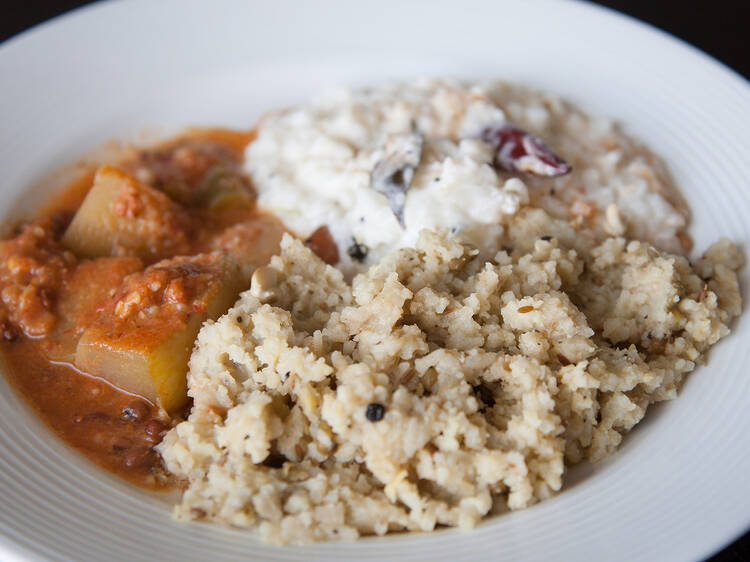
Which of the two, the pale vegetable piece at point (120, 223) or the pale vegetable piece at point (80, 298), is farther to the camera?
the pale vegetable piece at point (120, 223)

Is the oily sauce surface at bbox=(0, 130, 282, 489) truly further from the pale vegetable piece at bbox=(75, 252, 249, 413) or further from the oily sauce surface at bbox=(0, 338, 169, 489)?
the pale vegetable piece at bbox=(75, 252, 249, 413)

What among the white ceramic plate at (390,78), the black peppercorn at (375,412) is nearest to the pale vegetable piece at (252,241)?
the white ceramic plate at (390,78)

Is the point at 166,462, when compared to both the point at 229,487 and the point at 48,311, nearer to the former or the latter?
the point at 229,487

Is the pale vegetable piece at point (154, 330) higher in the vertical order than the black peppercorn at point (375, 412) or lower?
lower

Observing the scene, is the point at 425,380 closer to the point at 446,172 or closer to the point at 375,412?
the point at 375,412

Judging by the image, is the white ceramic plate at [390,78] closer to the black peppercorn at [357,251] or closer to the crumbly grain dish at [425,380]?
the crumbly grain dish at [425,380]

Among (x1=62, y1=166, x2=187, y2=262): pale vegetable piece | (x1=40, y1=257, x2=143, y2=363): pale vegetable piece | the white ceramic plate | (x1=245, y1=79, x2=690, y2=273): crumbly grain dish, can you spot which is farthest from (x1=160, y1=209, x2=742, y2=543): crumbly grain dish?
(x1=62, y1=166, x2=187, y2=262): pale vegetable piece
